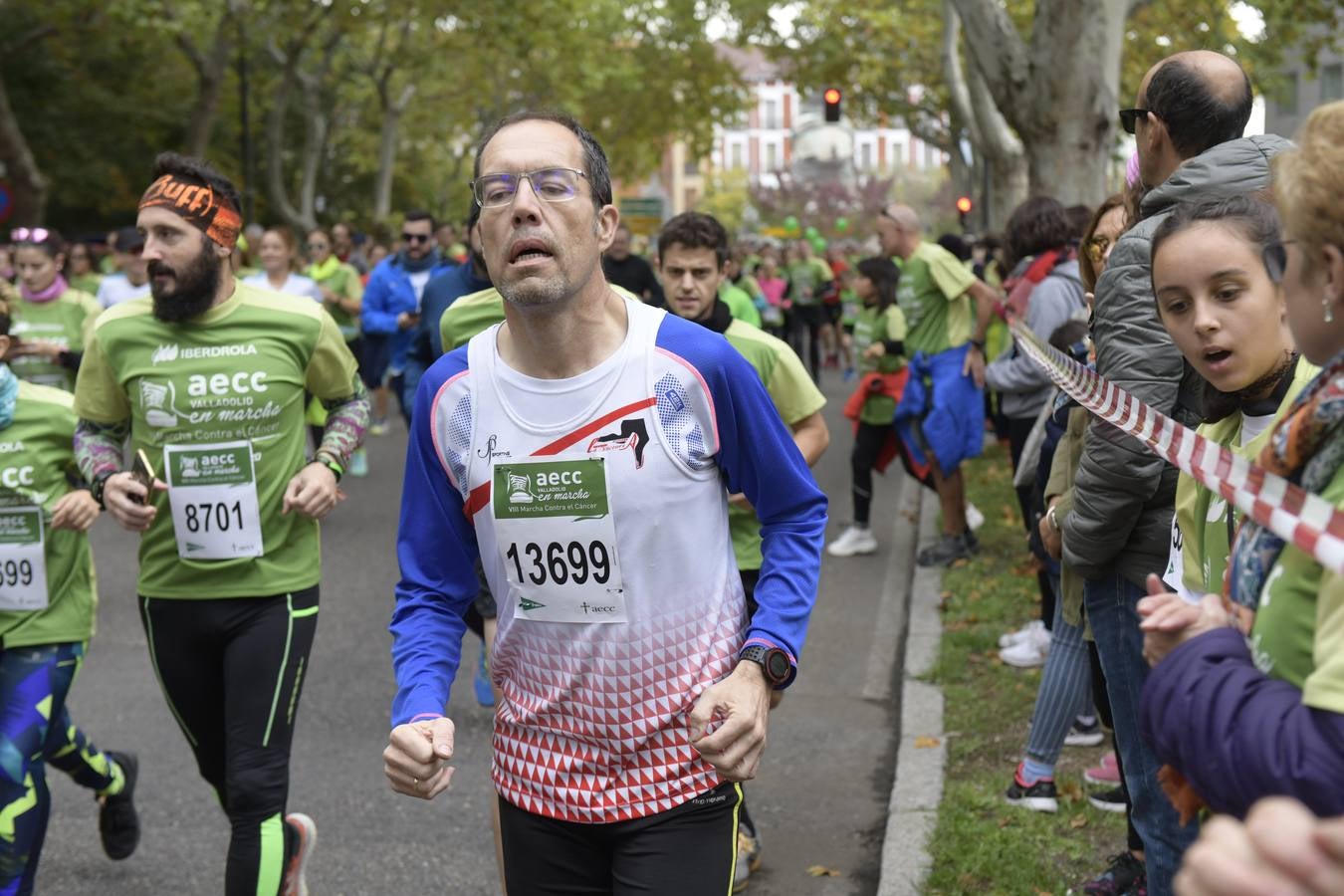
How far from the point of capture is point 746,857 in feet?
17.0

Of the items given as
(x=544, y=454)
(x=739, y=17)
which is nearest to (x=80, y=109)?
(x=739, y=17)

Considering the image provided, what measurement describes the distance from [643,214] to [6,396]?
147ft

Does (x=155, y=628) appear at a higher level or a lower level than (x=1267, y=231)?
lower

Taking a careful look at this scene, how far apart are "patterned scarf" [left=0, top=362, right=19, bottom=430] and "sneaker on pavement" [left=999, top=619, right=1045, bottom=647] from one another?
182 inches

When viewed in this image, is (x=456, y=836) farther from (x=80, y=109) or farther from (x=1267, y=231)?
(x=80, y=109)

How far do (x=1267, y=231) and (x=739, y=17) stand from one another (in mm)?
33154

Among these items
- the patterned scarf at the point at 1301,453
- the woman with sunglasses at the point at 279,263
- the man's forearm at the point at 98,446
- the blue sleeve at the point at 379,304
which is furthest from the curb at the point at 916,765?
the blue sleeve at the point at 379,304

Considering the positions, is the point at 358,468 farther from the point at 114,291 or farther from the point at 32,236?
the point at 32,236

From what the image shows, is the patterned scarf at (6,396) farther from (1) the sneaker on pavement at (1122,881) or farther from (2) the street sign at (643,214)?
(2) the street sign at (643,214)

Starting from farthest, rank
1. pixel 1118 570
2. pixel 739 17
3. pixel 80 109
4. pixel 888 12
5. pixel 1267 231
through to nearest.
A: pixel 80 109, pixel 739 17, pixel 888 12, pixel 1118 570, pixel 1267 231

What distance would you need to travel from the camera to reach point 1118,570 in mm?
3936

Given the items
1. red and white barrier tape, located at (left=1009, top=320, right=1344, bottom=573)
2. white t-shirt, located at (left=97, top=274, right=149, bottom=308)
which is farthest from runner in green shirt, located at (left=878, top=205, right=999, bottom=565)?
red and white barrier tape, located at (left=1009, top=320, right=1344, bottom=573)

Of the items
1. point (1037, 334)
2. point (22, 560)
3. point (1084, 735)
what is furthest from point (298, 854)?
point (1037, 334)

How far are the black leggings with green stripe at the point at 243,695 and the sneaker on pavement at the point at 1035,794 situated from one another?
2503mm
